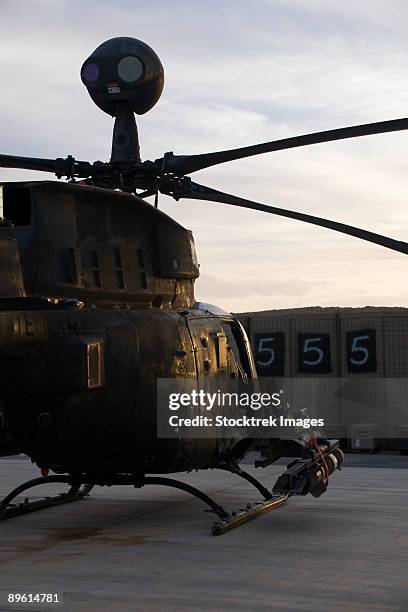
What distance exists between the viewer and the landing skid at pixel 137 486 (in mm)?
9859

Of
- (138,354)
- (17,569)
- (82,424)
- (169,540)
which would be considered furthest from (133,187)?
(17,569)

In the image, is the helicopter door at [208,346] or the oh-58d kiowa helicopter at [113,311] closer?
the oh-58d kiowa helicopter at [113,311]

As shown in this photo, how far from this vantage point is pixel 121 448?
913 centimetres

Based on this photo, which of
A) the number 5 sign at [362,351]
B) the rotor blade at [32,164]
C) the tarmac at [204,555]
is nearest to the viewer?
the tarmac at [204,555]

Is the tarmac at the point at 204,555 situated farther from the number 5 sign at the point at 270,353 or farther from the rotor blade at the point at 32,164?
the number 5 sign at the point at 270,353

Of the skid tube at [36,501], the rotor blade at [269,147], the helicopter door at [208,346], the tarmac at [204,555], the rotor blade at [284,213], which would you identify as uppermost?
the rotor blade at [269,147]

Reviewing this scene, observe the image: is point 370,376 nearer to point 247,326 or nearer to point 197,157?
point 247,326

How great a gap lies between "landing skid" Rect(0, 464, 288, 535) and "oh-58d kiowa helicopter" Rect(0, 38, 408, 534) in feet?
0.09

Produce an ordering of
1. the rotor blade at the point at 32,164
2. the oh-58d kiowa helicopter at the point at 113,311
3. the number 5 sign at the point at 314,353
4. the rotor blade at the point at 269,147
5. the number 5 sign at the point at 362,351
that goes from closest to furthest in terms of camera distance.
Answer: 1. the oh-58d kiowa helicopter at the point at 113,311
2. the rotor blade at the point at 269,147
3. the rotor blade at the point at 32,164
4. the number 5 sign at the point at 362,351
5. the number 5 sign at the point at 314,353

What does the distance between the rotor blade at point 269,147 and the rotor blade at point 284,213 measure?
0.33 meters

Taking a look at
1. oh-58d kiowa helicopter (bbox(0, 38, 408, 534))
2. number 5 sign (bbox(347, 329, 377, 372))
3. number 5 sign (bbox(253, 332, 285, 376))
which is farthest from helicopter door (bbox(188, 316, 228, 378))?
number 5 sign (bbox(253, 332, 285, 376))

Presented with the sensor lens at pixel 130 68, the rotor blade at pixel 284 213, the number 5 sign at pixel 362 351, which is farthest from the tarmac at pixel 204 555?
the number 5 sign at pixel 362 351

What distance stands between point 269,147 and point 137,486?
13.7 feet

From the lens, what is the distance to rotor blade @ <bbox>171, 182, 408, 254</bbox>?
1078 centimetres
